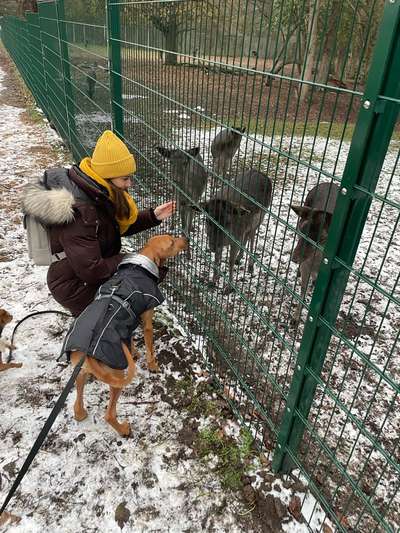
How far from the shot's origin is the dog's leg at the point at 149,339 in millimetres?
3271

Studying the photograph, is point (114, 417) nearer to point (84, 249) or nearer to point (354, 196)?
point (84, 249)

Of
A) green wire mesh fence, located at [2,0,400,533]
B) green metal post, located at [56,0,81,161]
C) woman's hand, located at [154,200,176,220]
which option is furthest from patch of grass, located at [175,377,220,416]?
green metal post, located at [56,0,81,161]

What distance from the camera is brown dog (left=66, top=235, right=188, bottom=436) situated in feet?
8.18

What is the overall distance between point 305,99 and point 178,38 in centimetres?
135

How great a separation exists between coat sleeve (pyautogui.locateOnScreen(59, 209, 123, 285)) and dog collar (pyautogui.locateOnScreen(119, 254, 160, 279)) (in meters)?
0.15

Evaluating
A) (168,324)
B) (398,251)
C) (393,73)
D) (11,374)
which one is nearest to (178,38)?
(393,73)

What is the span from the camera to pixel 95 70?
499cm

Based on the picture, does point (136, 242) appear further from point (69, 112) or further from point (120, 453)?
point (69, 112)

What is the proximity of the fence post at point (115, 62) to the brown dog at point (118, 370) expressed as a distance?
1899 millimetres

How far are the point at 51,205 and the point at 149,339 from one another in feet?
4.44

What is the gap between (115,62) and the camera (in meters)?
4.12

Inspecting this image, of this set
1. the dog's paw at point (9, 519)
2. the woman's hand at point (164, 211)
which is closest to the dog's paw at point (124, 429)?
the dog's paw at point (9, 519)

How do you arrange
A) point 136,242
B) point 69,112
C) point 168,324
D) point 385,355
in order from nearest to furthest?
point 385,355
point 168,324
point 136,242
point 69,112

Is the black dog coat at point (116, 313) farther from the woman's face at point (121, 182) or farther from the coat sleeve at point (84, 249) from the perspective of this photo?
the woman's face at point (121, 182)
